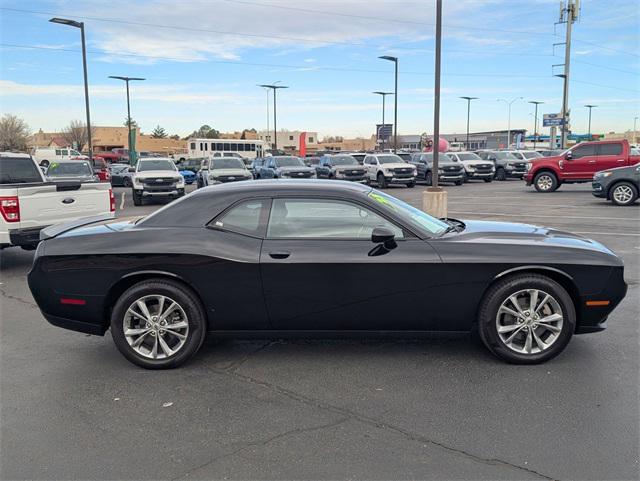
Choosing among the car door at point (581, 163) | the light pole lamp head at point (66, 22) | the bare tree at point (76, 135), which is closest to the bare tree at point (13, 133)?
the bare tree at point (76, 135)

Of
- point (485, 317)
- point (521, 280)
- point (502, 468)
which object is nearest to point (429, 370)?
point (485, 317)

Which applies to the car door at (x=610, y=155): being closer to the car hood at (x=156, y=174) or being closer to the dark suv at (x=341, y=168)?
the dark suv at (x=341, y=168)

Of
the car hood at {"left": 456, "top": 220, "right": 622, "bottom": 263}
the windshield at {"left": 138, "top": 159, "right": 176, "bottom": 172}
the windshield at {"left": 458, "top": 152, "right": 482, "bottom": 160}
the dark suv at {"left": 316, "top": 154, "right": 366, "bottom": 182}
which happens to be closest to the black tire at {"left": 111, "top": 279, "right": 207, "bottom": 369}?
the car hood at {"left": 456, "top": 220, "right": 622, "bottom": 263}

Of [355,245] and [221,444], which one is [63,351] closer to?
[221,444]

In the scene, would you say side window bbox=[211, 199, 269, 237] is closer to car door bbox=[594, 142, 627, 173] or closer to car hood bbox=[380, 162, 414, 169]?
car door bbox=[594, 142, 627, 173]

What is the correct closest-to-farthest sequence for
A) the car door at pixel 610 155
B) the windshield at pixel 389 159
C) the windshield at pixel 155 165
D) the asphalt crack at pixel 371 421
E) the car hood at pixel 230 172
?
the asphalt crack at pixel 371 421, the windshield at pixel 155 165, the car door at pixel 610 155, the car hood at pixel 230 172, the windshield at pixel 389 159

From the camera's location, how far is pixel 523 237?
15.5ft

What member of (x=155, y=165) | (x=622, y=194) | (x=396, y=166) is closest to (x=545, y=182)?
(x=622, y=194)

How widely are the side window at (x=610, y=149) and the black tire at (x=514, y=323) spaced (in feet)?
65.1

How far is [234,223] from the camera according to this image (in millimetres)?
4609

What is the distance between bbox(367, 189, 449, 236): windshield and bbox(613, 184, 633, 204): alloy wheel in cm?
1408

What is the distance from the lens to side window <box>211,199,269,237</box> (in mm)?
4574

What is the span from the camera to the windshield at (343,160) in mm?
28453

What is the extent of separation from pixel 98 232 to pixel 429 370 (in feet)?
9.84
